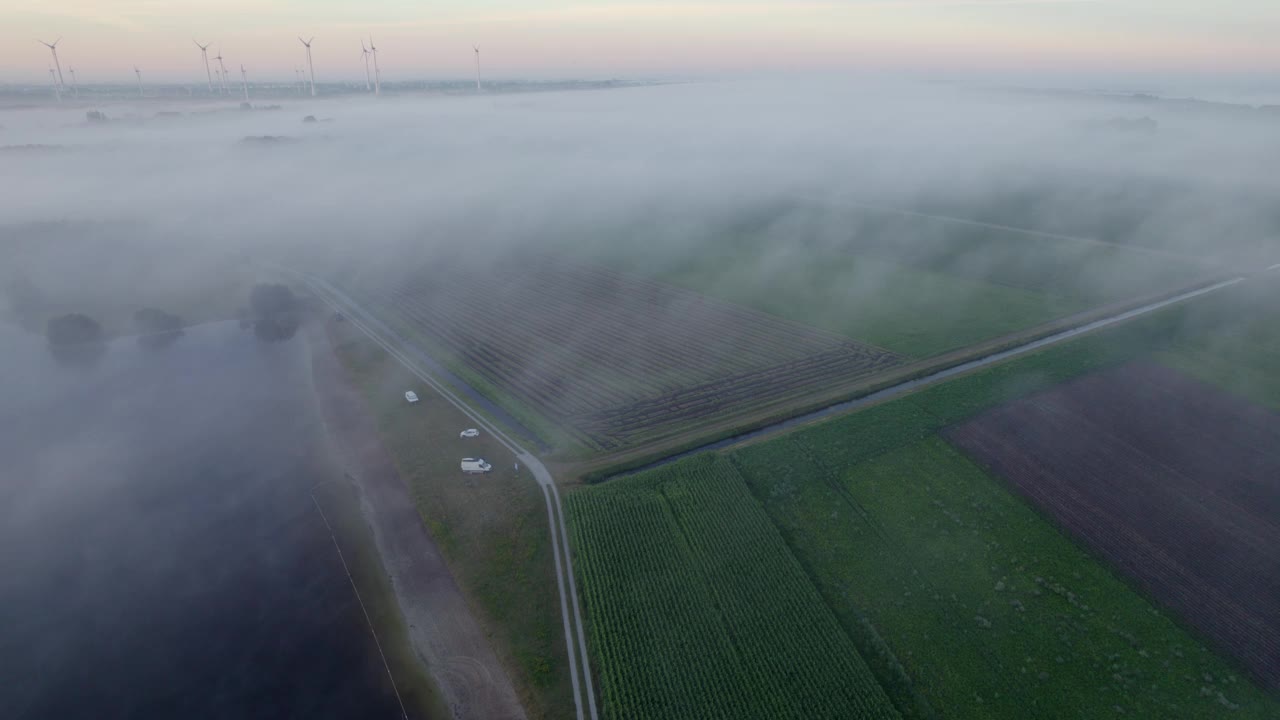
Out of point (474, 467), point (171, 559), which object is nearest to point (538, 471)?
point (474, 467)

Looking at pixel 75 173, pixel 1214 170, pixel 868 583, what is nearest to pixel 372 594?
pixel 868 583

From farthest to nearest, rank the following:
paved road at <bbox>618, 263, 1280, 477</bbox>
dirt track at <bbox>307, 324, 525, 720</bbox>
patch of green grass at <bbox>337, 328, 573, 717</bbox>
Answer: paved road at <bbox>618, 263, 1280, 477</bbox>, patch of green grass at <bbox>337, 328, 573, 717</bbox>, dirt track at <bbox>307, 324, 525, 720</bbox>

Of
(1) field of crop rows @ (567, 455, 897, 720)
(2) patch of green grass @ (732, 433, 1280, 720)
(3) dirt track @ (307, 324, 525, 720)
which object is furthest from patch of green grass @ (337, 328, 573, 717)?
(2) patch of green grass @ (732, 433, 1280, 720)

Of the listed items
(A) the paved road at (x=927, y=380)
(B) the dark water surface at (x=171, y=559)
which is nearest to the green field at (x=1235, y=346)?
(A) the paved road at (x=927, y=380)

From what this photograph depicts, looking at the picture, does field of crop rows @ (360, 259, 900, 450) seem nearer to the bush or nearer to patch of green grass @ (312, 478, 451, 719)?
patch of green grass @ (312, 478, 451, 719)

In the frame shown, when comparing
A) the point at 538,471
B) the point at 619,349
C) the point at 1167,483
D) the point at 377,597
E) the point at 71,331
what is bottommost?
the point at 377,597

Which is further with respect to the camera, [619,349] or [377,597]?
[619,349]

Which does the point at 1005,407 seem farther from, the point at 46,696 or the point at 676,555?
the point at 46,696

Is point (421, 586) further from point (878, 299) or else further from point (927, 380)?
point (878, 299)
